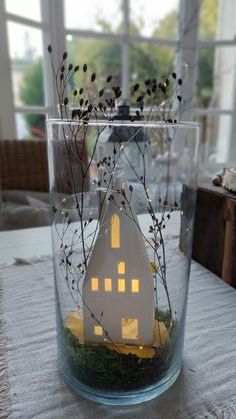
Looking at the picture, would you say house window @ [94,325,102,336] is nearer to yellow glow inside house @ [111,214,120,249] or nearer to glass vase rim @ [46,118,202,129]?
yellow glow inside house @ [111,214,120,249]

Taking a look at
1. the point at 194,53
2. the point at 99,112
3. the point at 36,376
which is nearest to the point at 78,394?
the point at 36,376

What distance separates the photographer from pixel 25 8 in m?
1.82

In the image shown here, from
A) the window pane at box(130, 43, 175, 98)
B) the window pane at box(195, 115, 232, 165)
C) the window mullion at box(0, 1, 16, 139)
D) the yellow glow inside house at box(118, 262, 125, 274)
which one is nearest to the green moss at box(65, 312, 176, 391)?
the yellow glow inside house at box(118, 262, 125, 274)

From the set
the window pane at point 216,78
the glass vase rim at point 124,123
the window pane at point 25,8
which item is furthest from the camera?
the window pane at point 216,78

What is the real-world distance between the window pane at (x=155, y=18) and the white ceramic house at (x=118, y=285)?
198cm

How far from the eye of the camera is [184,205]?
499 millimetres

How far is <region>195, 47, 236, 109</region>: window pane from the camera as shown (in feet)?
7.63

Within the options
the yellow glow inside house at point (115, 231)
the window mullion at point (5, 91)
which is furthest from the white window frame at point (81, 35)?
the yellow glow inside house at point (115, 231)

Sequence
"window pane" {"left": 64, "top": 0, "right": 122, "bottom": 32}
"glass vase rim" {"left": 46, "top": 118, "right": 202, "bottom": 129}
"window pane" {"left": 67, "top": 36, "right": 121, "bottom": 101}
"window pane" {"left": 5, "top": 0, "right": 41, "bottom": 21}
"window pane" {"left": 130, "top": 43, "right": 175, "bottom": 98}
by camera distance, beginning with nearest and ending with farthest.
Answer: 1. "glass vase rim" {"left": 46, "top": 118, "right": 202, "bottom": 129}
2. "window pane" {"left": 5, "top": 0, "right": 41, "bottom": 21}
3. "window pane" {"left": 64, "top": 0, "right": 122, "bottom": 32}
4. "window pane" {"left": 67, "top": 36, "right": 121, "bottom": 101}
5. "window pane" {"left": 130, "top": 43, "right": 175, "bottom": 98}

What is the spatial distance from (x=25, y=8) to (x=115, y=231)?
5.97 feet

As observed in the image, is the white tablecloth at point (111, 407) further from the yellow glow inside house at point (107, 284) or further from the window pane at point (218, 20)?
the window pane at point (218, 20)

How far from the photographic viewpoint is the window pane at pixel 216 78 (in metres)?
2.33

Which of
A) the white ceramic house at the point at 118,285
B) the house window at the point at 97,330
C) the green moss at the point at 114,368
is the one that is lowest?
the green moss at the point at 114,368

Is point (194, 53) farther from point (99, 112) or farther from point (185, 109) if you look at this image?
point (99, 112)
